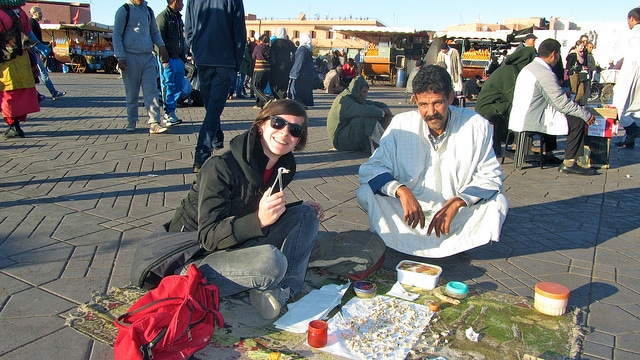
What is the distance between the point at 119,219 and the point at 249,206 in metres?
1.67

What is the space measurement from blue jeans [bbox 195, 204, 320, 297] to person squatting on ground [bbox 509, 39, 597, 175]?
13.7ft

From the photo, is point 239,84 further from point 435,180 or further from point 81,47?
point 81,47

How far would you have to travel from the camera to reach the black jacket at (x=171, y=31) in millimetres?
7812

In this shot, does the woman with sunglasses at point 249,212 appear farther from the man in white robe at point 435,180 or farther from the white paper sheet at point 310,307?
the man in white robe at point 435,180

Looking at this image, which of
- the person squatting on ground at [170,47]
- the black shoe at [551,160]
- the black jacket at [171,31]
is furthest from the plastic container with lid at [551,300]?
the black jacket at [171,31]

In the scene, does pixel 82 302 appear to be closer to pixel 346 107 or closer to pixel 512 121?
pixel 346 107

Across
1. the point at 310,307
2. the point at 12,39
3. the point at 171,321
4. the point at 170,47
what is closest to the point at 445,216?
the point at 310,307

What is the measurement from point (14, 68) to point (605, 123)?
7279mm

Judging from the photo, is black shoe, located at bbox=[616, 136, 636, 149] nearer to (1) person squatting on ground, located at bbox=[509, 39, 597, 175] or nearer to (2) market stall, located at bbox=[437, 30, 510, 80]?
(1) person squatting on ground, located at bbox=[509, 39, 597, 175]

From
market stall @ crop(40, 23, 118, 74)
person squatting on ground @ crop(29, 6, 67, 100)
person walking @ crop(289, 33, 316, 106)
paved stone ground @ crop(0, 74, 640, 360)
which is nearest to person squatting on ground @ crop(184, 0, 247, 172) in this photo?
paved stone ground @ crop(0, 74, 640, 360)

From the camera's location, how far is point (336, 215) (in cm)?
417

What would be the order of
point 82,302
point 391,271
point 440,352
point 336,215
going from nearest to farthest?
point 440,352
point 82,302
point 391,271
point 336,215

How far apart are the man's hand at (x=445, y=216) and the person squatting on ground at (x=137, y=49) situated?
527 cm

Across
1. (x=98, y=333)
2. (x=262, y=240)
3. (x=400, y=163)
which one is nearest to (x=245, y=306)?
(x=262, y=240)
